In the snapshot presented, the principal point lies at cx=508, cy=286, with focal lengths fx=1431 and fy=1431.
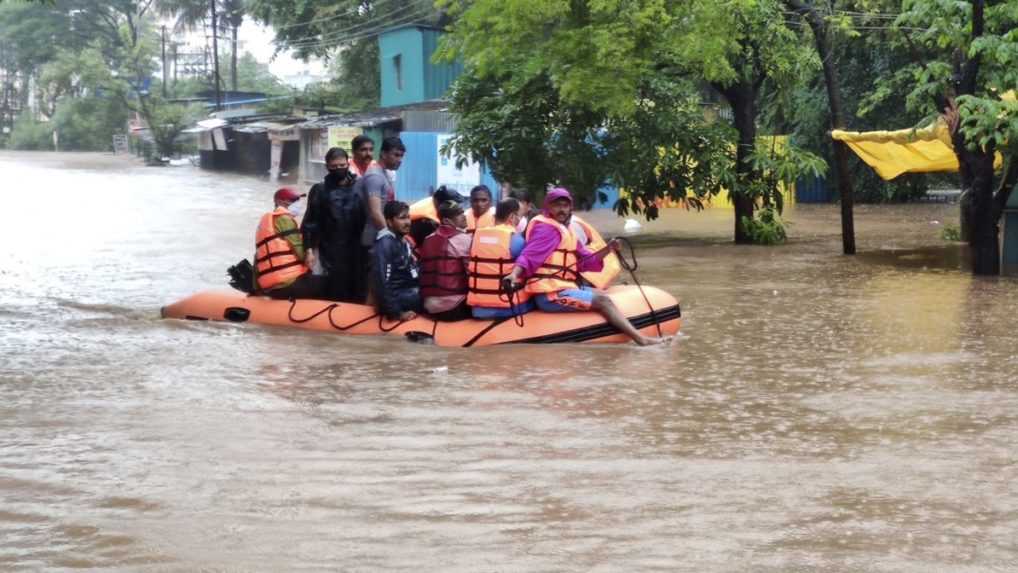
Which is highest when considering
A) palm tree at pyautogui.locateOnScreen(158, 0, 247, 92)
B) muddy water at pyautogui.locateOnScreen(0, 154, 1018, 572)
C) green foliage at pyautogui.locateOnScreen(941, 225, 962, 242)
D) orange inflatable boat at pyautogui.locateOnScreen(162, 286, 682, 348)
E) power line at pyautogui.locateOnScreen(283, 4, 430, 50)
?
palm tree at pyautogui.locateOnScreen(158, 0, 247, 92)

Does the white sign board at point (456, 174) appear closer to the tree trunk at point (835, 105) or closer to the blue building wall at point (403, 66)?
the blue building wall at point (403, 66)

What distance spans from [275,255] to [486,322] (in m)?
2.18

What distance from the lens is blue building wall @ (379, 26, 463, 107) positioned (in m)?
42.9

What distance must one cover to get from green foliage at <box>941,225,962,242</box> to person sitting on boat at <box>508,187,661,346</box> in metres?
12.3

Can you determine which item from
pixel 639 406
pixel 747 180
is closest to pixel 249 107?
pixel 747 180

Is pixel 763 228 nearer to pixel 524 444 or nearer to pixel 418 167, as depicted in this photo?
pixel 524 444

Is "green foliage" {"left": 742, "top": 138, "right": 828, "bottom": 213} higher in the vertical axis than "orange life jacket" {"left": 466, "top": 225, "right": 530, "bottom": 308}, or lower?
higher

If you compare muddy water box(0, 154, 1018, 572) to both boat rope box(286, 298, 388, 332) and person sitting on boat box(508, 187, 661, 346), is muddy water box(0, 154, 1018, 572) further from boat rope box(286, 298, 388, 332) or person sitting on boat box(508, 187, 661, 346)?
person sitting on boat box(508, 187, 661, 346)

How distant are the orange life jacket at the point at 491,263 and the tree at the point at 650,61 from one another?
7289 mm

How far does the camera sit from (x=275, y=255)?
12.4 m

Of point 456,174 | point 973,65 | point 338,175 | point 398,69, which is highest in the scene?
point 398,69

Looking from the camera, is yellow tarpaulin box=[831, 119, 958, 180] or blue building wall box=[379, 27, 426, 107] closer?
yellow tarpaulin box=[831, 119, 958, 180]

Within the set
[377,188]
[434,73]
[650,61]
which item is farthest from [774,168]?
[434,73]

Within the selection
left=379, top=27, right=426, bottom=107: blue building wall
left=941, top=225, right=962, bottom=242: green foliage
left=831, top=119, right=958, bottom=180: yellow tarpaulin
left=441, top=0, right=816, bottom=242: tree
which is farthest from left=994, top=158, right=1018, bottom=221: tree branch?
left=379, top=27, right=426, bottom=107: blue building wall
